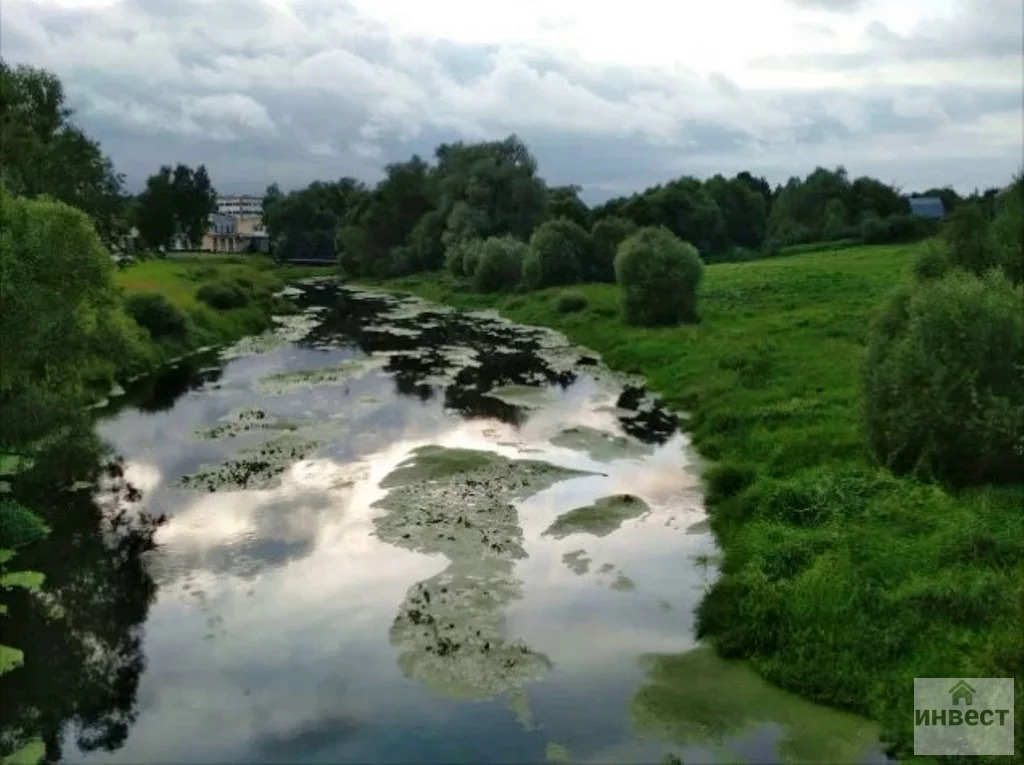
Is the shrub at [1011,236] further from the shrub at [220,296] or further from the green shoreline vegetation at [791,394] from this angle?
the shrub at [220,296]

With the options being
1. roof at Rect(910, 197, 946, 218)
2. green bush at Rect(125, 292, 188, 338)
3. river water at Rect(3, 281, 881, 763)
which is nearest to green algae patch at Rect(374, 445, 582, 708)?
river water at Rect(3, 281, 881, 763)

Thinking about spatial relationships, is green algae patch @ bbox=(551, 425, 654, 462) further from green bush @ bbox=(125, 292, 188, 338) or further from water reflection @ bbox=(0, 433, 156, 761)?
green bush @ bbox=(125, 292, 188, 338)

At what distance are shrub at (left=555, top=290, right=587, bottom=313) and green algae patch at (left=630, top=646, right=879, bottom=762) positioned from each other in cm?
5896

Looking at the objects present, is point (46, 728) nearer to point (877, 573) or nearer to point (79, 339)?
point (79, 339)

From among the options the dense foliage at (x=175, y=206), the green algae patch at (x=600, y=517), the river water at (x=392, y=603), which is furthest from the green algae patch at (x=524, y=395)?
the dense foliage at (x=175, y=206)

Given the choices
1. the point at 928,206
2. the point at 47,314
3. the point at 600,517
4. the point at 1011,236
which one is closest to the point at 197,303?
the point at 47,314

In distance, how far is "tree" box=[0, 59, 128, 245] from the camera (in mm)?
46750

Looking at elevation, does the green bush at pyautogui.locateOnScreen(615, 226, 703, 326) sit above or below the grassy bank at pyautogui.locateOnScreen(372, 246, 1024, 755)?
above

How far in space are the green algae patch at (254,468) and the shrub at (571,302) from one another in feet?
141

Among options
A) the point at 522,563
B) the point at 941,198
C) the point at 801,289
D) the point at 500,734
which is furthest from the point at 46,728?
the point at 941,198

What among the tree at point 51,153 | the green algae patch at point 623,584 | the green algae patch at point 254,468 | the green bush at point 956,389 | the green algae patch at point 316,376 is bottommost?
the green algae patch at point 623,584

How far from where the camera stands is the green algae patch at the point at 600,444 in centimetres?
3559

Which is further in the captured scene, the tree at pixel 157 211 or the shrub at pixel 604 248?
the tree at pixel 157 211

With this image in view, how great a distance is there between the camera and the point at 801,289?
73.0 m
